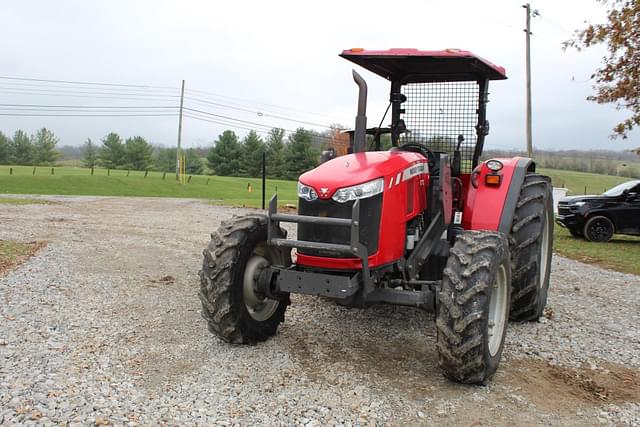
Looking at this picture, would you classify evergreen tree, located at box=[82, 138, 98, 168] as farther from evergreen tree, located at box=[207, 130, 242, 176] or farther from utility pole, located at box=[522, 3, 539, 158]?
utility pole, located at box=[522, 3, 539, 158]

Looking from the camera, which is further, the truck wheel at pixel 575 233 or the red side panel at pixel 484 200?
the truck wheel at pixel 575 233

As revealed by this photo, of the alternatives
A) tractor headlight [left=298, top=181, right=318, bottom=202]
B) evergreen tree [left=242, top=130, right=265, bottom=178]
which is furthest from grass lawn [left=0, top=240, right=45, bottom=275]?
evergreen tree [left=242, top=130, right=265, bottom=178]

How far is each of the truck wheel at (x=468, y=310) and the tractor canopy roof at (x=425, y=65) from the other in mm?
1756

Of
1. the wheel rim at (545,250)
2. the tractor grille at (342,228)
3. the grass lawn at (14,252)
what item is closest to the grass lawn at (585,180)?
the wheel rim at (545,250)

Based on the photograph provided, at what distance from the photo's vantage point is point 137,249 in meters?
9.91

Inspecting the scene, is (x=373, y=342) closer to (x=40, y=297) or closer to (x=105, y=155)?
(x=40, y=297)

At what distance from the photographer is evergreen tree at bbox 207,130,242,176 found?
219ft

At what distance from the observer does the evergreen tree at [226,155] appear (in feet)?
219

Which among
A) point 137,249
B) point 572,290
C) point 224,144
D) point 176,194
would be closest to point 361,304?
point 572,290

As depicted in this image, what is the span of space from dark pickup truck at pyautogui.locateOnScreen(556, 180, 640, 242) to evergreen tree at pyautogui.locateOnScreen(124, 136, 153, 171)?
63.7 m

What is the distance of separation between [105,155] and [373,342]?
71.6m

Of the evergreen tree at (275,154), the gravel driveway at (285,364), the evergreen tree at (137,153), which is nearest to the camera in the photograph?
the gravel driveway at (285,364)

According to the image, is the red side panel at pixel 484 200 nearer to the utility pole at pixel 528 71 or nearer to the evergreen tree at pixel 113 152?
the utility pole at pixel 528 71

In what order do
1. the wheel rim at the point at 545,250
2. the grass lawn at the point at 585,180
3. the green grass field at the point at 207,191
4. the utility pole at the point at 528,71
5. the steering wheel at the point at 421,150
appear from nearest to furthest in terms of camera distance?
1. the steering wheel at the point at 421,150
2. the wheel rim at the point at 545,250
3. the green grass field at the point at 207,191
4. the utility pole at the point at 528,71
5. the grass lawn at the point at 585,180
